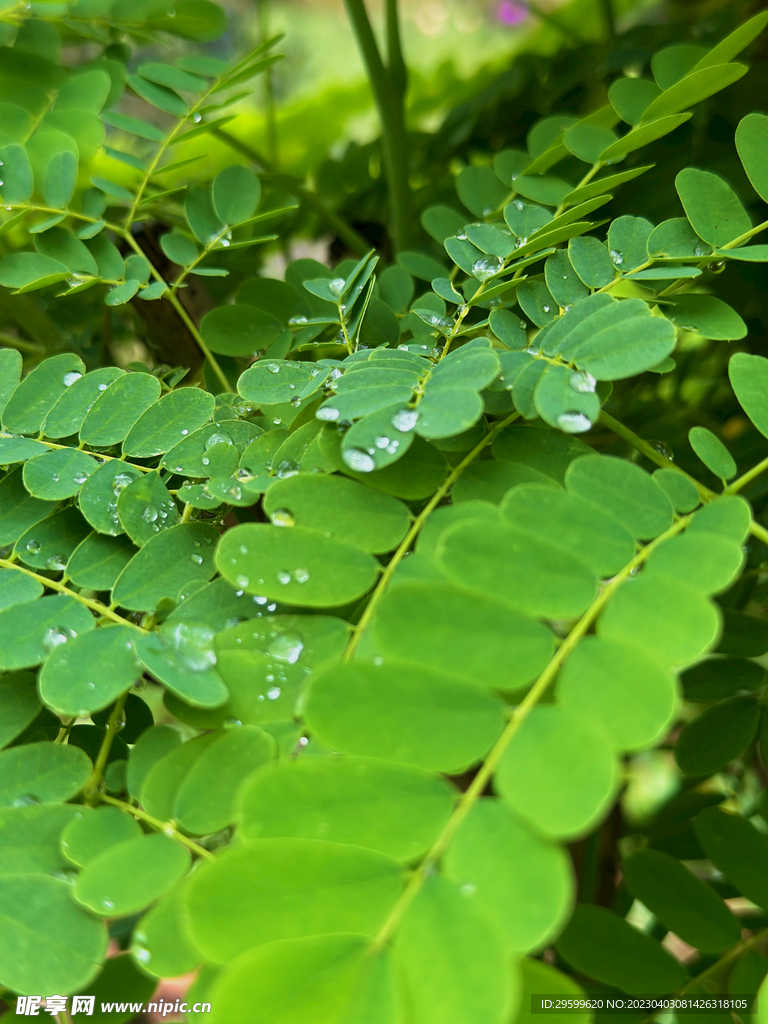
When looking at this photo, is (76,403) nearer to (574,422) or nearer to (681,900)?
(574,422)

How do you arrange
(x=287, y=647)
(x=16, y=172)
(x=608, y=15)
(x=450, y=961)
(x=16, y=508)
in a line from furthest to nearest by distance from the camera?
(x=608, y=15) < (x=16, y=172) < (x=16, y=508) < (x=287, y=647) < (x=450, y=961)

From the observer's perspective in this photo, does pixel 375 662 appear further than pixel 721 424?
No

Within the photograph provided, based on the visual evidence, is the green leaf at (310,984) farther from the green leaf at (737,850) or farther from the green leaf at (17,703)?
the green leaf at (737,850)

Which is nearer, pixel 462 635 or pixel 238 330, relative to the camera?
pixel 462 635

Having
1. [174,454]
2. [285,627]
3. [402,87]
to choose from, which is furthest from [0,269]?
[402,87]

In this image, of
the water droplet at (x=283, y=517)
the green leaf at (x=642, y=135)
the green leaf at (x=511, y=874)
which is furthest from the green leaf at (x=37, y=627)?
the green leaf at (x=642, y=135)

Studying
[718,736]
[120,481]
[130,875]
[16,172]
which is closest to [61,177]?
[16,172]

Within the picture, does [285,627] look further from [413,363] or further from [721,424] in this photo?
[721,424]

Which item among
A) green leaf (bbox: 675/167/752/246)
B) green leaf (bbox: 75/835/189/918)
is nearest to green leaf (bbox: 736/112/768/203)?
green leaf (bbox: 675/167/752/246)
